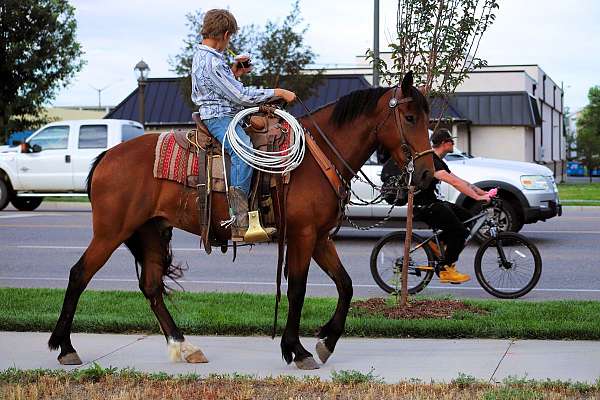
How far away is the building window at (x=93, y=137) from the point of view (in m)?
24.6

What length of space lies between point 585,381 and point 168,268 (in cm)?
341

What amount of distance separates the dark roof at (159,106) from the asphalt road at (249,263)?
19.1 metres

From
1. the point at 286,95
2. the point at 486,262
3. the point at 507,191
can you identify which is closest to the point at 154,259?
the point at 286,95

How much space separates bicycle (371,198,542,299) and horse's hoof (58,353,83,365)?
4496 mm

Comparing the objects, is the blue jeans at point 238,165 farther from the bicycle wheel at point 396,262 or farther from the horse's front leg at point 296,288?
the bicycle wheel at point 396,262

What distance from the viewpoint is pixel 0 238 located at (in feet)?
58.1

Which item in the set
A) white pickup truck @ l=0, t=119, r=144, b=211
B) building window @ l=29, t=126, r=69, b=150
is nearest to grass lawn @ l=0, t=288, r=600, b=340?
white pickup truck @ l=0, t=119, r=144, b=211

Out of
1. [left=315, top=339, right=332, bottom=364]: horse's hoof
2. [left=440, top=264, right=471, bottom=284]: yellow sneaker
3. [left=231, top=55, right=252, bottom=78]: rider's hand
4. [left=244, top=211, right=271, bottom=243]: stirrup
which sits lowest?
[left=315, top=339, right=332, bottom=364]: horse's hoof

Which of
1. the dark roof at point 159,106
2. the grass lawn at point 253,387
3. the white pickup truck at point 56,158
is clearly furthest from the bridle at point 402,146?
the dark roof at point 159,106

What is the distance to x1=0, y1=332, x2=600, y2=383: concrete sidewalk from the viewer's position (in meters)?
6.88

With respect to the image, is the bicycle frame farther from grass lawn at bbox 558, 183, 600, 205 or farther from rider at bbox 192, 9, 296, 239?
grass lawn at bbox 558, 183, 600, 205

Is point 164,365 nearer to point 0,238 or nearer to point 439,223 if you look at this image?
point 439,223

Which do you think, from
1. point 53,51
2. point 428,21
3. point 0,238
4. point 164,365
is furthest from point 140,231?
point 53,51

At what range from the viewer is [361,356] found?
24.6 feet
